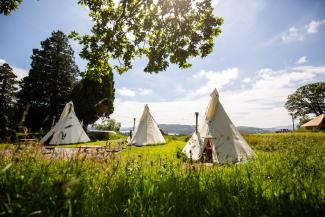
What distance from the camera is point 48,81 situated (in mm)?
40438

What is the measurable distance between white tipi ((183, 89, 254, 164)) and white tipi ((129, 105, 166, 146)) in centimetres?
1022

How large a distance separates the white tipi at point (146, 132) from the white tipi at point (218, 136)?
1022 cm

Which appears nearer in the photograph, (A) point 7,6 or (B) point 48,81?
(A) point 7,6

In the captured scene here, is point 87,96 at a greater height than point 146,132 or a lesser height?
greater

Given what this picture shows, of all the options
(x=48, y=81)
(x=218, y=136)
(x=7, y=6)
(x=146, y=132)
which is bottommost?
(x=218, y=136)

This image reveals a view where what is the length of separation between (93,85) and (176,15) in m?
35.3

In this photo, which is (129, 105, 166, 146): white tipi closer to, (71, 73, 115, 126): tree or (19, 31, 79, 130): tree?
(71, 73, 115, 126): tree

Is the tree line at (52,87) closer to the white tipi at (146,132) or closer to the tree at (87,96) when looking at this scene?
the tree at (87,96)

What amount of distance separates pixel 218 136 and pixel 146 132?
40.1 ft

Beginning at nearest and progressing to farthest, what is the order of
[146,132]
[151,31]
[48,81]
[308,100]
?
[151,31] < [146,132] < [48,81] < [308,100]

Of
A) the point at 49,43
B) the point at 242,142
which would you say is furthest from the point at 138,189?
the point at 49,43

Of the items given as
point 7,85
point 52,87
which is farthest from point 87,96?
point 7,85

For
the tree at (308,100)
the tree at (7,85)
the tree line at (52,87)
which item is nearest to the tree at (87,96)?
the tree line at (52,87)

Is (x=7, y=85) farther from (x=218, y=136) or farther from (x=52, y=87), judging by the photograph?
(x=218, y=136)
